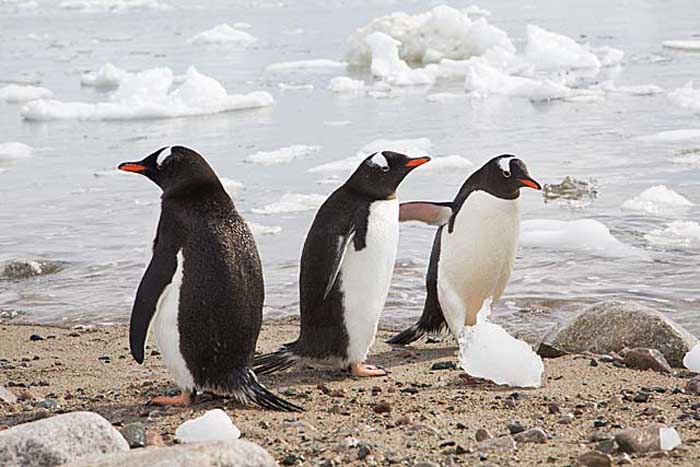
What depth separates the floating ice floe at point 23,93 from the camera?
45.7ft

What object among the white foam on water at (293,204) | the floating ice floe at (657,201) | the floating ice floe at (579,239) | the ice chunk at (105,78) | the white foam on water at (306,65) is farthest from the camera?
the white foam on water at (306,65)

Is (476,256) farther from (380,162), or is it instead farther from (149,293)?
(149,293)

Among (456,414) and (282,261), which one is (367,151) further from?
(456,414)

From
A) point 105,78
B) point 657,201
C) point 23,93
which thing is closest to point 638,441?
point 657,201

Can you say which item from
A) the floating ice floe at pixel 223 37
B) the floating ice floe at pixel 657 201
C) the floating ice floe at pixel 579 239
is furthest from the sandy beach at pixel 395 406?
the floating ice floe at pixel 223 37

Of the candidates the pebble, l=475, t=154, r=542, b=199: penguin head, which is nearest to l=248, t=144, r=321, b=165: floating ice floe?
l=475, t=154, r=542, b=199: penguin head

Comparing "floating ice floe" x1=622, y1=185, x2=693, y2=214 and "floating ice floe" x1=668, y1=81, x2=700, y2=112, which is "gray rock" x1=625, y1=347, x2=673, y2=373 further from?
"floating ice floe" x1=668, y1=81, x2=700, y2=112

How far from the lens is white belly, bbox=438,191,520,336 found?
4.86 m

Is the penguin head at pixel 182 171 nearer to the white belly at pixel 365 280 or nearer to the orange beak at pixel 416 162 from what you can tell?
the white belly at pixel 365 280

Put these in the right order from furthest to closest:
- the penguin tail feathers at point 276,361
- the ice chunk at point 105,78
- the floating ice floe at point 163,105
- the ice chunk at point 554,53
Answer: the ice chunk at point 554,53
the ice chunk at point 105,78
the floating ice floe at point 163,105
the penguin tail feathers at point 276,361

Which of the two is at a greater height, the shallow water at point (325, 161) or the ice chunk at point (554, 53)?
the ice chunk at point (554, 53)

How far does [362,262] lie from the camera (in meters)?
4.34

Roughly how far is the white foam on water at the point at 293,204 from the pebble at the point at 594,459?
499 centimetres

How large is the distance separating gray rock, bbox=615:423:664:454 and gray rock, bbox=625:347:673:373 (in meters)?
1.29
